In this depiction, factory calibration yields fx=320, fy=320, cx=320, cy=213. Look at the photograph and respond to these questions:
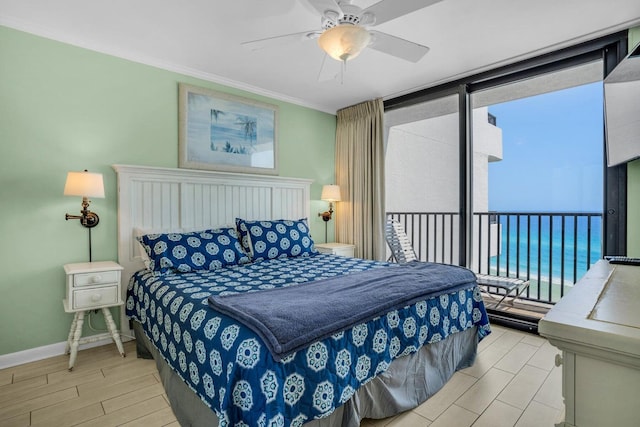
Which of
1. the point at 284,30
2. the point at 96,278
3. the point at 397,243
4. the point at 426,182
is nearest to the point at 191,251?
the point at 96,278

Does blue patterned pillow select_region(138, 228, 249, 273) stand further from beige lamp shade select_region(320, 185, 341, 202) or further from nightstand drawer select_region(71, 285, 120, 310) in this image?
beige lamp shade select_region(320, 185, 341, 202)

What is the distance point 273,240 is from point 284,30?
71.6 inches

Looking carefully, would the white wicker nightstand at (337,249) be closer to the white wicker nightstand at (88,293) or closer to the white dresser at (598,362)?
the white wicker nightstand at (88,293)

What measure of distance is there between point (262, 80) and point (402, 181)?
3190mm

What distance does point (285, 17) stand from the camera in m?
2.34

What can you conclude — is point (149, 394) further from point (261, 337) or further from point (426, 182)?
point (426, 182)

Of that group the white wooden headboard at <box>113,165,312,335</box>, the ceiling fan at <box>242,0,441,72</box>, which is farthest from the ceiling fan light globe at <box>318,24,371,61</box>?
the white wooden headboard at <box>113,165,312,335</box>

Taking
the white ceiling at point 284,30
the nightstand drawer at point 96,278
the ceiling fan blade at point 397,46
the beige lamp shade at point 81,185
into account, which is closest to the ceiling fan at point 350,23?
the ceiling fan blade at point 397,46

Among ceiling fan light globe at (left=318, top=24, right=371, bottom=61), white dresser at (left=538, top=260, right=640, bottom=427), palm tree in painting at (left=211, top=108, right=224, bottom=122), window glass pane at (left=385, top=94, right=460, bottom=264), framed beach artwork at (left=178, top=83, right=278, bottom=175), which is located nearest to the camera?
white dresser at (left=538, top=260, right=640, bottom=427)

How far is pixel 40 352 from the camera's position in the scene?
2494 millimetres

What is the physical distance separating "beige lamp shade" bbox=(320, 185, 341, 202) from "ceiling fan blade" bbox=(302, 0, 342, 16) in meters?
2.49

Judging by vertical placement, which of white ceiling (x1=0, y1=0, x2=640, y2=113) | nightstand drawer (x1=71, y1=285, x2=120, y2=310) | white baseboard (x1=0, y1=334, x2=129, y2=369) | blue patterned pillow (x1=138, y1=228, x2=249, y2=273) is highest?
white ceiling (x1=0, y1=0, x2=640, y2=113)

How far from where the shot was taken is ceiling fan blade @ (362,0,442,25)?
170cm

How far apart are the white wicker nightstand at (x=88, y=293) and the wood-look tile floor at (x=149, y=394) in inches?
7.5
